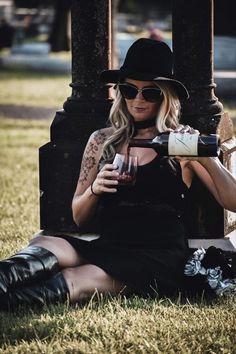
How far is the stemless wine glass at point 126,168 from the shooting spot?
4.86 metres

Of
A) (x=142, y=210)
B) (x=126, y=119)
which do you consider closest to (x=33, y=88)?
Answer: (x=126, y=119)

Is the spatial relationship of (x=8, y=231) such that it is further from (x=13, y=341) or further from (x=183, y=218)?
(x=13, y=341)

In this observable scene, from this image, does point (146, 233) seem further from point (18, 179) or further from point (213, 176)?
point (18, 179)

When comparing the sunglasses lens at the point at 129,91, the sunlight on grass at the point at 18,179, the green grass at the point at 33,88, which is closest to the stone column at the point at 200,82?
the sunglasses lens at the point at 129,91

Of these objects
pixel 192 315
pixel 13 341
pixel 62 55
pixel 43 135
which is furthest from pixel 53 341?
pixel 62 55

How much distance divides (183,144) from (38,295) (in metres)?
1.05

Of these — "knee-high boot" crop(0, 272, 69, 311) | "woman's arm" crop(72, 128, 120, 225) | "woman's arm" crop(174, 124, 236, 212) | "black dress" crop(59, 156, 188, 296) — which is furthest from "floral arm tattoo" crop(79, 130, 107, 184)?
"knee-high boot" crop(0, 272, 69, 311)

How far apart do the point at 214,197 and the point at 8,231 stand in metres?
2.12

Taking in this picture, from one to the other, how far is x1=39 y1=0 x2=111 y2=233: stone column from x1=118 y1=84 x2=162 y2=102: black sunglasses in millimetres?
970

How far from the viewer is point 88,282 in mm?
5078

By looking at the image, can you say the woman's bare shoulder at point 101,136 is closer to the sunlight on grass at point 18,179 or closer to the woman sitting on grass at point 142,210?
the woman sitting on grass at point 142,210

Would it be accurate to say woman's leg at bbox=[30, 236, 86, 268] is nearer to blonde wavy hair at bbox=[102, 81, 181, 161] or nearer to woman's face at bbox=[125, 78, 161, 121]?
blonde wavy hair at bbox=[102, 81, 181, 161]

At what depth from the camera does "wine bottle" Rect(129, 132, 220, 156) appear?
4801 millimetres

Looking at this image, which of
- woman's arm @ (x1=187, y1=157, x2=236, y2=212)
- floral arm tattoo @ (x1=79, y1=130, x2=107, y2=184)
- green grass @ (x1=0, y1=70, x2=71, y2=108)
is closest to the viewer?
woman's arm @ (x1=187, y1=157, x2=236, y2=212)
